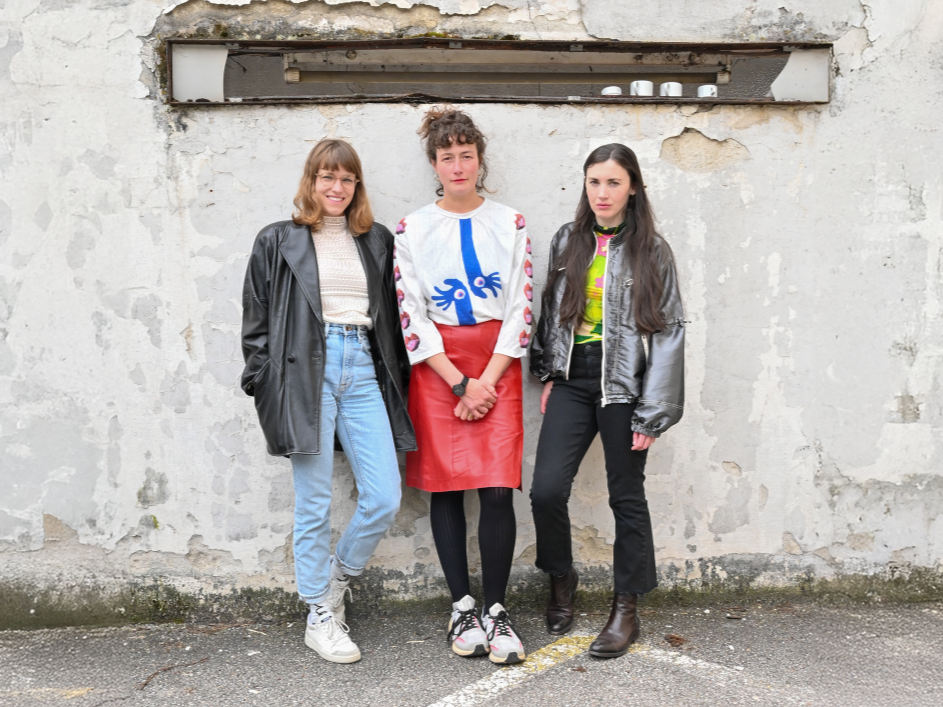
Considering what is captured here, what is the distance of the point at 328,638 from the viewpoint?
3.23 m

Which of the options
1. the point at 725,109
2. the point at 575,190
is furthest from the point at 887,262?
the point at 575,190

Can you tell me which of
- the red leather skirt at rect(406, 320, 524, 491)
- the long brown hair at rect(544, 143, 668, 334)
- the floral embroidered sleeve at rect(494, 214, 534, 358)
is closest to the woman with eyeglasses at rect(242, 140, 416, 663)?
the red leather skirt at rect(406, 320, 524, 491)

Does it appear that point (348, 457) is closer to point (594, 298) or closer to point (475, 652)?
point (475, 652)

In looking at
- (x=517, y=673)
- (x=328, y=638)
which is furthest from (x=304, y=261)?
(x=517, y=673)

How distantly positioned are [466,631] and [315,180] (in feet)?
6.27

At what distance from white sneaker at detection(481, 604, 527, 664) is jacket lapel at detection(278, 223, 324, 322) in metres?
1.38

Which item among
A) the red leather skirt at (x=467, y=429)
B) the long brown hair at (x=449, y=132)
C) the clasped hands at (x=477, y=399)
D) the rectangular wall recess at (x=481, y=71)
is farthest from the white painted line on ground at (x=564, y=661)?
the rectangular wall recess at (x=481, y=71)

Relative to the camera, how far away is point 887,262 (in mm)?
3621

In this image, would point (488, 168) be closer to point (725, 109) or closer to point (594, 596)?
point (725, 109)

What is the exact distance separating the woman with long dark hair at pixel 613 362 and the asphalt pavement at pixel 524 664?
0.81 ft

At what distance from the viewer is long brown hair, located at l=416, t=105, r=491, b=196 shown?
3195 mm

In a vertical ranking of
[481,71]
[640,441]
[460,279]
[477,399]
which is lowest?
[640,441]

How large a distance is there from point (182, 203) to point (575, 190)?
171cm

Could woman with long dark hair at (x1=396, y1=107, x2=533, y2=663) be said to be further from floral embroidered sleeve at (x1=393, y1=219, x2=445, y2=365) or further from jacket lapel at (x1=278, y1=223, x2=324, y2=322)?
jacket lapel at (x1=278, y1=223, x2=324, y2=322)
